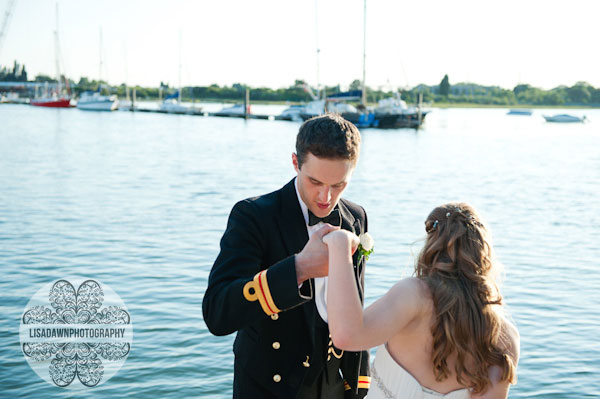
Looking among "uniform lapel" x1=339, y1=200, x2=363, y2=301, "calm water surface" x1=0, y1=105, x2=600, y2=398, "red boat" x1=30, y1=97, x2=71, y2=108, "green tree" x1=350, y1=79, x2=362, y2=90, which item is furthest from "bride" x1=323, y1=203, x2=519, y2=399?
"red boat" x1=30, y1=97, x2=71, y2=108

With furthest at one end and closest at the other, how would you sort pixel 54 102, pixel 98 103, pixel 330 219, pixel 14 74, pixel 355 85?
pixel 14 74
pixel 54 102
pixel 98 103
pixel 355 85
pixel 330 219

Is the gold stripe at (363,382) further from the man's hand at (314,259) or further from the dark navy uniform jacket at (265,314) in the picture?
the man's hand at (314,259)

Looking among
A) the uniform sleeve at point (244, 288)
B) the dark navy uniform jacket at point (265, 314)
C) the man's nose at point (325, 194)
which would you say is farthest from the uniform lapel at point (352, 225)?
the uniform sleeve at point (244, 288)

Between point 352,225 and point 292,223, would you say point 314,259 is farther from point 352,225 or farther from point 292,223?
point 352,225

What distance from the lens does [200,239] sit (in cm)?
1636

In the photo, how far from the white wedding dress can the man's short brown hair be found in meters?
0.84

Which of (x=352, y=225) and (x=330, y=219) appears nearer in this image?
(x=330, y=219)

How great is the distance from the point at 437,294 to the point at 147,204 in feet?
64.7

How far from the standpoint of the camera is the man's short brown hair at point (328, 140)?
291cm

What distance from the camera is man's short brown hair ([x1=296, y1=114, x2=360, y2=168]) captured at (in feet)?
9.54

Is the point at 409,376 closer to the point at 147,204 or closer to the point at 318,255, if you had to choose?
the point at 318,255

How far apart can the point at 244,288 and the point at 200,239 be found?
1391 centimetres

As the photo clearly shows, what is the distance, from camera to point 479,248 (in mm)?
2693

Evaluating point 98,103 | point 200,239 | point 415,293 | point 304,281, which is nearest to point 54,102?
point 98,103
